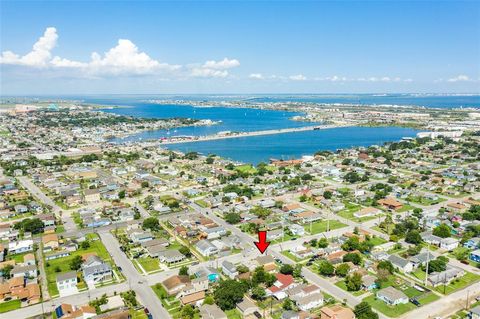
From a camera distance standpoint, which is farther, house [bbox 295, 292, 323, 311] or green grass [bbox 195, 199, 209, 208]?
green grass [bbox 195, 199, 209, 208]

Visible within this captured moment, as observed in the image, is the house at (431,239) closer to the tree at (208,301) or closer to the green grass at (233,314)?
the green grass at (233,314)

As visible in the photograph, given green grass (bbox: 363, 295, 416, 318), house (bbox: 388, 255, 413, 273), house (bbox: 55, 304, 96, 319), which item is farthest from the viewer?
house (bbox: 388, 255, 413, 273)

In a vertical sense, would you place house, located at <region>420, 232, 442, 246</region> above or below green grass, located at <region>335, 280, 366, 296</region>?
above

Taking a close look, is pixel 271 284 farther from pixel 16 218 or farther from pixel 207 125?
pixel 207 125

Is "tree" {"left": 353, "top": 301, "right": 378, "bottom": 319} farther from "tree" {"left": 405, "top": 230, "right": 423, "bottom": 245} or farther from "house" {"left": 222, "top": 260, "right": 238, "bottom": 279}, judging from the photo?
"tree" {"left": 405, "top": 230, "right": 423, "bottom": 245}

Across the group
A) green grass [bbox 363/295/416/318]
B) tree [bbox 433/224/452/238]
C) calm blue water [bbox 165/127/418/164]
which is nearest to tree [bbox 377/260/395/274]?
green grass [bbox 363/295/416/318]

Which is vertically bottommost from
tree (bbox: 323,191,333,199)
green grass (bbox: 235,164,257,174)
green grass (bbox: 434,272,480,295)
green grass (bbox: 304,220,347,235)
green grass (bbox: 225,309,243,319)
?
green grass (bbox: 225,309,243,319)

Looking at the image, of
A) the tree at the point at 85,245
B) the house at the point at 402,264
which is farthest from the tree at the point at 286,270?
the tree at the point at 85,245
